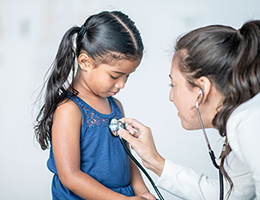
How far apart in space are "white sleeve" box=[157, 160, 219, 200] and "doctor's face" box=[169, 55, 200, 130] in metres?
0.19

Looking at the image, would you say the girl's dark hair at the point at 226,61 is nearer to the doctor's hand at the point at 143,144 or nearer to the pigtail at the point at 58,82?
the doctor's hand at the point at 143,144

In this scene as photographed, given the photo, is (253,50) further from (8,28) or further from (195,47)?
(8,28)

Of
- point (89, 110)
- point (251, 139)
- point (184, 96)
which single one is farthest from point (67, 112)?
point (251, 139)

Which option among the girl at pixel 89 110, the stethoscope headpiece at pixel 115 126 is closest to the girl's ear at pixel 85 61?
the girl at pixel 89 110

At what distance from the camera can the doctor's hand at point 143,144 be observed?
1230mm

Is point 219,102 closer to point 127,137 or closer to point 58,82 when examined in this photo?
point 127,137

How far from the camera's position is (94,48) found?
1.29 m

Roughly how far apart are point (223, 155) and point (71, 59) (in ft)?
2.04

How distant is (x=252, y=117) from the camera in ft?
2.99

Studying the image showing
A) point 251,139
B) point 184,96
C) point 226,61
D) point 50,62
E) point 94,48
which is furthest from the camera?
point 50,62

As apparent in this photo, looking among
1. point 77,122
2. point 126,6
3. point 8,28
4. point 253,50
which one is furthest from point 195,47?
point 8,28

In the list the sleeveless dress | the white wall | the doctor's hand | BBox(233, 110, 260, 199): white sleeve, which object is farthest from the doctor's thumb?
the white wall

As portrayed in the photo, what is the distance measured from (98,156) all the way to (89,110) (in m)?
0.17

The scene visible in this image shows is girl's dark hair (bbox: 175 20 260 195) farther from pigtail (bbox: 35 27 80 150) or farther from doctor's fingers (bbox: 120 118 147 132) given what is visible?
pigtail (bbox: 35 27 80 150)
